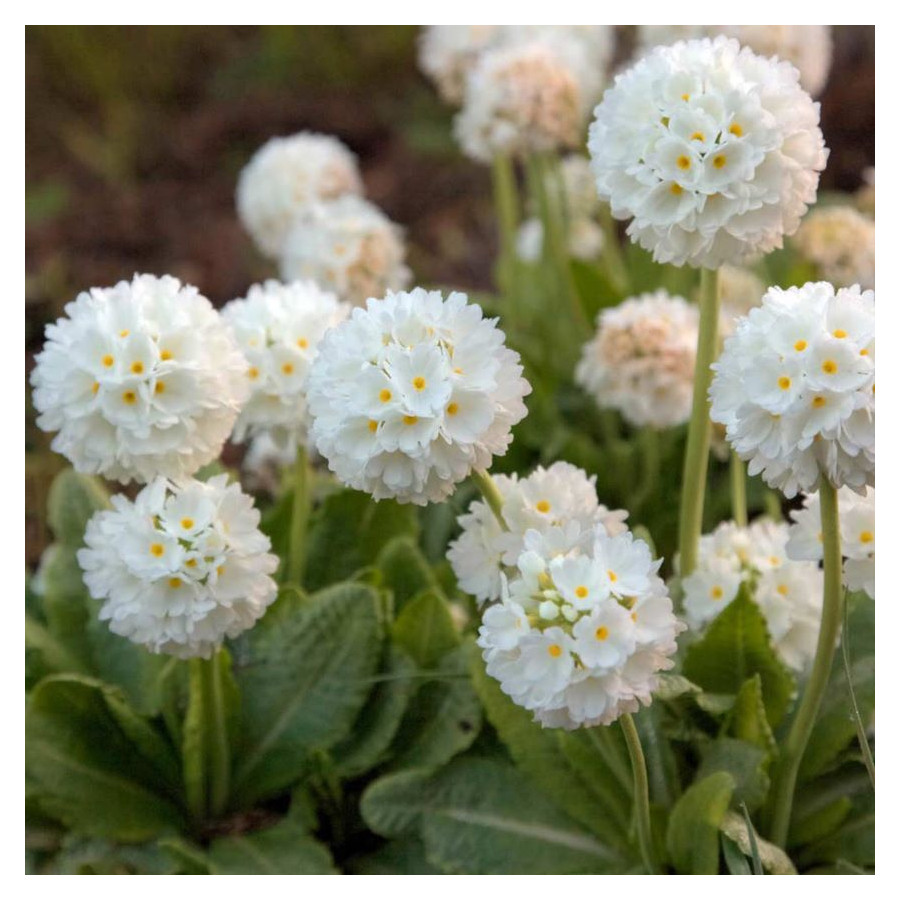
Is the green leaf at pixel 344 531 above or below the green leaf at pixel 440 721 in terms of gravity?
above

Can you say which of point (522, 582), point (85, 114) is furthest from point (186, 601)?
point (85, 114)

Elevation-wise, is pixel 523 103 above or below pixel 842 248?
above

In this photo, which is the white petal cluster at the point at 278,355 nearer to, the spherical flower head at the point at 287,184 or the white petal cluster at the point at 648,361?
the white petal cluster at the point at 648,361

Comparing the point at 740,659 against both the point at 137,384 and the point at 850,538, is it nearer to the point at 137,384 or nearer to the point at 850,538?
the point at 850,538

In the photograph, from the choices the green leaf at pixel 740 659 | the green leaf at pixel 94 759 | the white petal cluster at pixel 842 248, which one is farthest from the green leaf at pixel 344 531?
the white petal cluster at pixel 842 248

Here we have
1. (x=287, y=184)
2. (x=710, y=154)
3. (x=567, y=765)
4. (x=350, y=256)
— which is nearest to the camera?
(x=710, y=154)

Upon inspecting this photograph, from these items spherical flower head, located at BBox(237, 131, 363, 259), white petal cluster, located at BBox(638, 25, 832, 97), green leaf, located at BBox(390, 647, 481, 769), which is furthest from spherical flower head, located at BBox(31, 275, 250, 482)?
white petal cluster, located at BBox(638, 25, 832, 97)

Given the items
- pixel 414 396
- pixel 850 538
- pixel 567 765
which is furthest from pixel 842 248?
pixel 414 396

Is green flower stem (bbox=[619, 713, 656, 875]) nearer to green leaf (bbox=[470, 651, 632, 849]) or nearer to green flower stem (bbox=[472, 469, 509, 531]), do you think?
green leaf (bbox=[470, 651, 632, 849])
